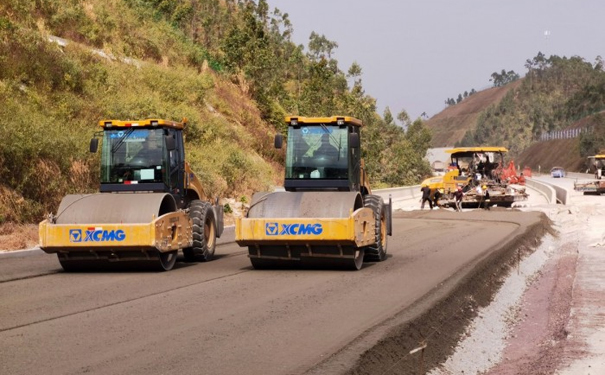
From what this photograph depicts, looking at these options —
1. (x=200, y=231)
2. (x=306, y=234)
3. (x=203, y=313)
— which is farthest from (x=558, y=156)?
(x=203, y=313)

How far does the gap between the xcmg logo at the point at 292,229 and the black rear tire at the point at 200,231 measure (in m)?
2.30

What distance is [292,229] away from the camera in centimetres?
1598

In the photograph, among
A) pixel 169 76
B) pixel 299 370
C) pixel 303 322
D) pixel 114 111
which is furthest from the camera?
pixel 169 76

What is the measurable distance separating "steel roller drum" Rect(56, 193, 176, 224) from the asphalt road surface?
1.01 meters

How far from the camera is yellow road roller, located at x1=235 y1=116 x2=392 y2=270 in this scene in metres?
16.0

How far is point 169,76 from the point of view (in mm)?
42000

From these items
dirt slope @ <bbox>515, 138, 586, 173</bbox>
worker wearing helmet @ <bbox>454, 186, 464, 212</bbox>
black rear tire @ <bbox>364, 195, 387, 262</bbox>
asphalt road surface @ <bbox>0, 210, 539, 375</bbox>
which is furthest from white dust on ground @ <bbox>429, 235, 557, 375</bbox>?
dirt slope @ <bbox>515, 138, 586, 173</bbox>

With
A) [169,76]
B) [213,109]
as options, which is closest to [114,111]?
[169,76]

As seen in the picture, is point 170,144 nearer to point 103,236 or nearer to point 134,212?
point 134,212

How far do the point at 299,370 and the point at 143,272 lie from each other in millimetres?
8840

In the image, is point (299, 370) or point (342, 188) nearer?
point (299, 370)

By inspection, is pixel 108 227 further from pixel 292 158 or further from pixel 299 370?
pixel 299 370

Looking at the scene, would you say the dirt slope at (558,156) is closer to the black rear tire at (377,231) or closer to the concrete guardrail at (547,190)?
the concrete guardrail at (547,190)

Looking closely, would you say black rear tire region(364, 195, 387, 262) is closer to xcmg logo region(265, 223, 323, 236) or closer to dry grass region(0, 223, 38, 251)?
xcmg logo region(265, 223, 323, 236)
